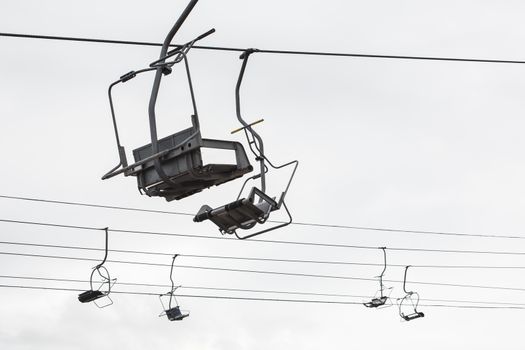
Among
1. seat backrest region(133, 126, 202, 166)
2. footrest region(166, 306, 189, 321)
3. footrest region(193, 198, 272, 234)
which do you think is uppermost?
footrest region(166, 306, 189, 321)

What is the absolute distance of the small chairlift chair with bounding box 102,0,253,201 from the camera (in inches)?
507

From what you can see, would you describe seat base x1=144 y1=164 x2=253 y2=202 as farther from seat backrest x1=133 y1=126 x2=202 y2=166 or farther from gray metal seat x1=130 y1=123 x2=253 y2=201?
seat backrest x1=133 y1=126 x2=202 y2=166

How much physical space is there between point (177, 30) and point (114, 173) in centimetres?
146

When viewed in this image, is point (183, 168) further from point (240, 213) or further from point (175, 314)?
point (175, 314)

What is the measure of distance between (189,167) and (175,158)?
0.20 meters

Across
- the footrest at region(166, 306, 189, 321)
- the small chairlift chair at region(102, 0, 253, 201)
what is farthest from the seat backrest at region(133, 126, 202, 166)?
the footrest at region(166, 306, 189, 321)

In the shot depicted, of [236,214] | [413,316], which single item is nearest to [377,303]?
[413,316]

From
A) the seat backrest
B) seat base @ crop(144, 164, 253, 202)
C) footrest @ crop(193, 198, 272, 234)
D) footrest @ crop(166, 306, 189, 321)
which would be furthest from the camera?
footrest @ crop(166, 306, 189, 321)

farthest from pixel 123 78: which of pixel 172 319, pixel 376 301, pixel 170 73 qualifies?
pixel 376 301

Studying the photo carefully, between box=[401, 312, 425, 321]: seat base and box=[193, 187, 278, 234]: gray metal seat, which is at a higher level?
box=[401, 312, 425, 321]: seat base

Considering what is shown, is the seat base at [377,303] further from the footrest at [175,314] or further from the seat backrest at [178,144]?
the seat backrest at [178,144]

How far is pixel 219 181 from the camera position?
13.4 m

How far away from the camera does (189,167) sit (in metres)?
12.9

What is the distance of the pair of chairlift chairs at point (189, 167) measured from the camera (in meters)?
12.9
